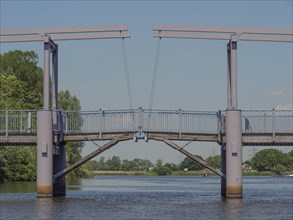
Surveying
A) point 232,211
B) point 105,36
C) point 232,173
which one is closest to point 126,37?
point 105,36

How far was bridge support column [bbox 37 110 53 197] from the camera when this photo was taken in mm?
54406

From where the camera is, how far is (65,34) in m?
56.1

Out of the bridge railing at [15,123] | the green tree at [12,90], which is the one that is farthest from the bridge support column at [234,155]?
the green tree at [12,90]

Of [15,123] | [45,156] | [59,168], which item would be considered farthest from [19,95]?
[45,156]

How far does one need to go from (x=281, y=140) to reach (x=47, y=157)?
14684 mm

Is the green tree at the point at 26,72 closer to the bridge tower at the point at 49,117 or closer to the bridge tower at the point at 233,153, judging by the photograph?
the bridge tower at the point at 49,117

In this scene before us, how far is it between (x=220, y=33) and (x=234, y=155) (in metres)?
7.74

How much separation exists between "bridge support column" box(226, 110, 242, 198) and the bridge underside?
4.36 ft

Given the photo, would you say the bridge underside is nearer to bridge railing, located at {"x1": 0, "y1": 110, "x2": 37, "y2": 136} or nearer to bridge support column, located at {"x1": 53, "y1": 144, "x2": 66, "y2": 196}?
bridge railing, located at {"x1": 0, "y1": 110, "x2": 37, "y2": 136}

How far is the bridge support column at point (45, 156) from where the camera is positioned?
A: 5441 cm

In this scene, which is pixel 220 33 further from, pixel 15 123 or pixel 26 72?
pixel 26 72

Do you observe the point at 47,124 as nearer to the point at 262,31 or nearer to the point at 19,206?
the point at 19,206

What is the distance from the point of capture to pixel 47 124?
2149 inches

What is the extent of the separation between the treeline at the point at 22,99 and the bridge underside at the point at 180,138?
2504cm
